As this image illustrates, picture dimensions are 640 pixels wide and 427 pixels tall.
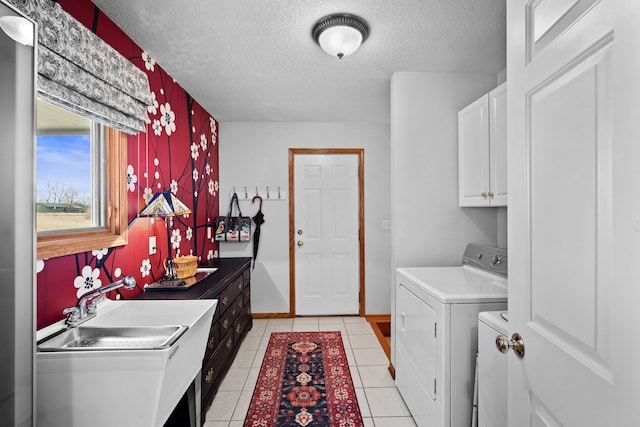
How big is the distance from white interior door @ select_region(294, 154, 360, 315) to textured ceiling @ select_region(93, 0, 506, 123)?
964 millimetres

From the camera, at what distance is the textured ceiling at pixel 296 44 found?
165 cm

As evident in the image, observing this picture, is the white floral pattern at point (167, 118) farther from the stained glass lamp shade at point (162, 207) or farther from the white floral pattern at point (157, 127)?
the stained glass lamp shade at point (162, 207)

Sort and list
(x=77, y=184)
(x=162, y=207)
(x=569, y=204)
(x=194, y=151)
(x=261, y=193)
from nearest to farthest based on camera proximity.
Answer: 1. (x=569, y=204)
2. (x=77, y=184)
3. (x=162, y=207)
4. (x=194, y=151)
5. (x=261, y=193)

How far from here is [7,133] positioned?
2.43ft

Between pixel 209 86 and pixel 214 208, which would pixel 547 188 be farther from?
pixel 214 208

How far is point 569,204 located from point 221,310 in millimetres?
2259

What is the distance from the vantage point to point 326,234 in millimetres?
3848

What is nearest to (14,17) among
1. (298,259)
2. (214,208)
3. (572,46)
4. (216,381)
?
(572,46)

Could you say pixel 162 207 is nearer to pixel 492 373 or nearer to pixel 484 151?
pixel 492 373

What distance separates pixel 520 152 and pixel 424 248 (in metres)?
1.63

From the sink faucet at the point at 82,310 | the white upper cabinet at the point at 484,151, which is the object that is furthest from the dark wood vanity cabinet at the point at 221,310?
the white upper cabinet at the point at 484,151

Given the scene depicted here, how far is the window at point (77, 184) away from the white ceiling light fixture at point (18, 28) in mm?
813

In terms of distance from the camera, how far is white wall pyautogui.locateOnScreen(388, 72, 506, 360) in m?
2.45

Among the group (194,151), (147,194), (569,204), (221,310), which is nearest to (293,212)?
(194,151)
